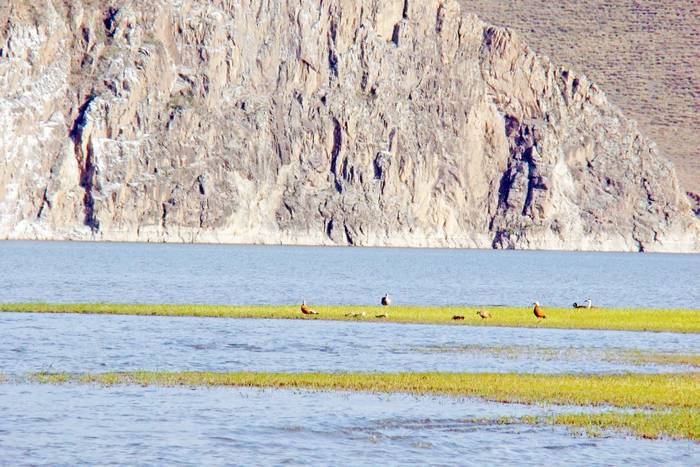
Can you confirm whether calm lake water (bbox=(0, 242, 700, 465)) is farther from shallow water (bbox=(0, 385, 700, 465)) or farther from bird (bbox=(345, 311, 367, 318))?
bird (bbox=(345, 311, 367, 318))

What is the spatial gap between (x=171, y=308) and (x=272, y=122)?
131268 millimetres

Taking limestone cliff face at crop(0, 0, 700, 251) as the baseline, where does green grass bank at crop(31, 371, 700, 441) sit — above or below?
below

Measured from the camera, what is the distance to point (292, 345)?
146 feet

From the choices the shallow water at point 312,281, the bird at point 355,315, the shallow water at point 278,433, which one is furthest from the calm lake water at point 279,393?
the bird at point 355,315

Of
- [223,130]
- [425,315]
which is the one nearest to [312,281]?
[425,315]

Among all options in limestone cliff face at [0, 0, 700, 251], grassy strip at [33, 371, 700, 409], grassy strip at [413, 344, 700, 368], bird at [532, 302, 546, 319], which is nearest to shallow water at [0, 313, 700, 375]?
grassy strip at [413, 344, 700, 368]

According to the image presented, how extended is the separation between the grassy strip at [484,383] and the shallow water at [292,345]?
184 centimetres

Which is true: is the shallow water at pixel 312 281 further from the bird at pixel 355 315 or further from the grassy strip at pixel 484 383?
the grassy strip at pixel 484 383

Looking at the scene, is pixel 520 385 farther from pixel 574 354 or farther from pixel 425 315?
pixel 425 315

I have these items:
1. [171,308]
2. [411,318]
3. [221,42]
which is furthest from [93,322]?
[221,42]

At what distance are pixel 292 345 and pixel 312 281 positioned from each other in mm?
47381

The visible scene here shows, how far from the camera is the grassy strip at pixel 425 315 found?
55.0m

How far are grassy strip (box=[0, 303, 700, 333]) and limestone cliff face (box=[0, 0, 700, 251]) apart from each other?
114281 millimetres

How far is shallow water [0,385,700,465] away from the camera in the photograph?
26047 millimetres
